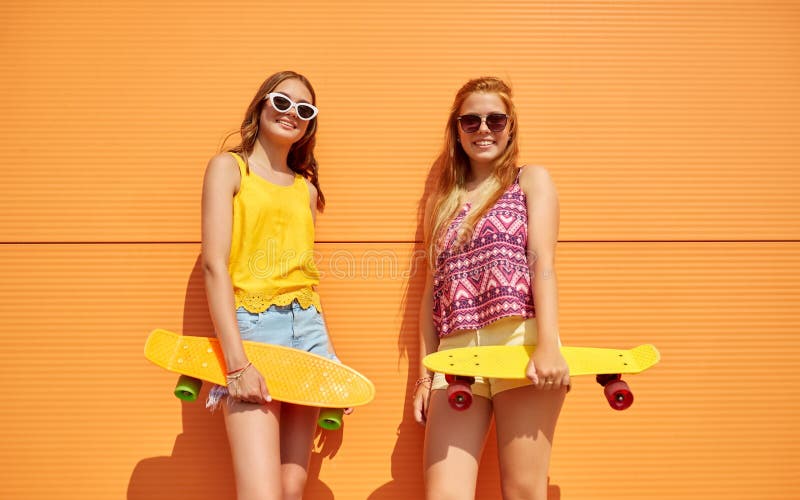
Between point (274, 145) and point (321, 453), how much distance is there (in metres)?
1.30

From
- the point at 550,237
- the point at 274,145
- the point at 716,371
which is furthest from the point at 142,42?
the point at 716,371

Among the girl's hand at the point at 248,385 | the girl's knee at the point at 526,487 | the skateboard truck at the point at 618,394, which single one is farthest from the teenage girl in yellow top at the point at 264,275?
the skateboard truck at the point at 618,394

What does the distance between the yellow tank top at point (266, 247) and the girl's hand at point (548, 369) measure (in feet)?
2.74

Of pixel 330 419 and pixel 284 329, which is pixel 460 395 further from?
pixel 284 329

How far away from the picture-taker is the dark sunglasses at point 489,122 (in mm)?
1875

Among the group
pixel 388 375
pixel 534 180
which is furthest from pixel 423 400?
pixel 534 180

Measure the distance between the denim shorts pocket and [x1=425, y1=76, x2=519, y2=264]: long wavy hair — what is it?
0.68 metres

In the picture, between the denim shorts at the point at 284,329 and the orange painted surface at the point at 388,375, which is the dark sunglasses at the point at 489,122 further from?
the denim shorts at the point at 284,329

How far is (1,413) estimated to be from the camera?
86.6 inches

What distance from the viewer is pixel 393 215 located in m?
2.32

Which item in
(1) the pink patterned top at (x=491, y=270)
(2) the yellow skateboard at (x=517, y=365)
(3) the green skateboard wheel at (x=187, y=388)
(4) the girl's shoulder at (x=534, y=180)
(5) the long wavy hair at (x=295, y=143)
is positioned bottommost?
(3) the green skateboard wheel at (x=187, y=388)

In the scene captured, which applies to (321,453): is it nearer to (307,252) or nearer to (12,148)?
(307,252)

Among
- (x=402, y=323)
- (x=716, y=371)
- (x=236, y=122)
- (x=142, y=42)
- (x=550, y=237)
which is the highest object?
(x=142, y=42)

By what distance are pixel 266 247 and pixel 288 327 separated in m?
0.30
